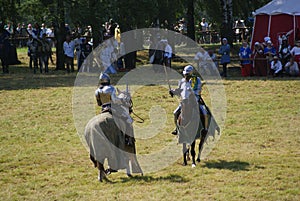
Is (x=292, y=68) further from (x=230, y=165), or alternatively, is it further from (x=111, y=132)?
(x=111, y=132)

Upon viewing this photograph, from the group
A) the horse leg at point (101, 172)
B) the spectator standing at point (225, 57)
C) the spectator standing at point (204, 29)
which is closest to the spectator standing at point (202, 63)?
the spectator standing at point (225, 57)

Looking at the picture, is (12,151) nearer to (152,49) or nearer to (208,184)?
(208,184)

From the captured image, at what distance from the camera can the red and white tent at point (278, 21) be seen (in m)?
28.9

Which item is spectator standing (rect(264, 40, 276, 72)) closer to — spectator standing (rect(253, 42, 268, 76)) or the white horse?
spectator standing (rect(253, 42, 268, 76))

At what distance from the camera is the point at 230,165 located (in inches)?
530

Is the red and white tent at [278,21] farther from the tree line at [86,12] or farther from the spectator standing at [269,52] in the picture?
the tree line at [86,12]

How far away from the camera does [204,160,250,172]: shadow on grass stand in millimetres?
13133

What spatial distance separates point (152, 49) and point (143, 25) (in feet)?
5.63

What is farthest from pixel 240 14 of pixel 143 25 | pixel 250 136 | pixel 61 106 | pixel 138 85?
pixel 250 136

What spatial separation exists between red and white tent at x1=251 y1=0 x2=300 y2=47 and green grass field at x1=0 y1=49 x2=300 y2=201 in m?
4.72

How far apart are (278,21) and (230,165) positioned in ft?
56.5

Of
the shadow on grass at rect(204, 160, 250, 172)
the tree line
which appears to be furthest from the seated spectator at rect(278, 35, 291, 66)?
the shadow on grass at rect(204, 160, 250, 172)

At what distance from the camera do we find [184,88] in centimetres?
1291

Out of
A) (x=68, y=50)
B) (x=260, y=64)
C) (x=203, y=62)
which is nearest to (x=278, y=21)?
(x=260, y=64)
